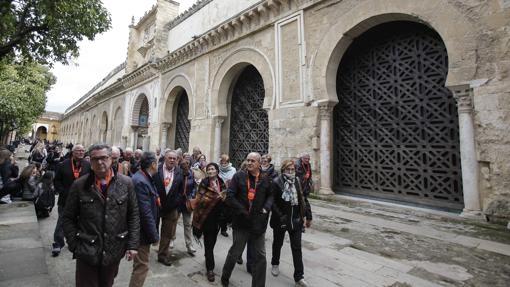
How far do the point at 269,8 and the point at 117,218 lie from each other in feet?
28.9

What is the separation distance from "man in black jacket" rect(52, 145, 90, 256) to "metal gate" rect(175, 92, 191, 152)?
10.5 m

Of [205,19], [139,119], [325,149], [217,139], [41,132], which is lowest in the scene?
[325,149]

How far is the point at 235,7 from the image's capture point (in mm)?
10492

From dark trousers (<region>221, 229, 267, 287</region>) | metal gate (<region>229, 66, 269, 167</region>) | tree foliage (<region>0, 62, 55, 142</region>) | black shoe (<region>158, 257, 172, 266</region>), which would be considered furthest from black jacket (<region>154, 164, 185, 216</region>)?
tree foliage (<region>0, 62, 55, 142</region>)

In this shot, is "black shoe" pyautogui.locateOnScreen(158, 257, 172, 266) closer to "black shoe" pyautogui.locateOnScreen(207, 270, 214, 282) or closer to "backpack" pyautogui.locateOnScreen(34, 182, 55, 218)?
"black shoe" pyautogui.locateOnScreen(207, 270, 214, 282)

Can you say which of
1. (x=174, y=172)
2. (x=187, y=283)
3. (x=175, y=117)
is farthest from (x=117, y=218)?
(x=175, y=117)

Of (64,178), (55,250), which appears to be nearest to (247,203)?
(64,178)

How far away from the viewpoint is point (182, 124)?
14.5 m

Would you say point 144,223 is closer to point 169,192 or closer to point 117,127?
point 169,192

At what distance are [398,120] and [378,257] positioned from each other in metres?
4.22

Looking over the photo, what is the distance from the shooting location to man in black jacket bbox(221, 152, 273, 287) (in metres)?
2.52

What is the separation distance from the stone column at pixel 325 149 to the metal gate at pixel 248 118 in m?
A: 2.89

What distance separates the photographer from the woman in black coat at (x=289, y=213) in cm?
272

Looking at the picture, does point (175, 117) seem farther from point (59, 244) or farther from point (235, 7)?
point (59, 244)
